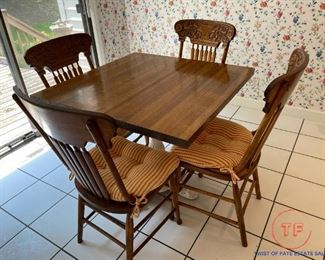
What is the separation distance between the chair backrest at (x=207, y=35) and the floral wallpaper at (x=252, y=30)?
0.70 m

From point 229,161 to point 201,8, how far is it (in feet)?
5.79

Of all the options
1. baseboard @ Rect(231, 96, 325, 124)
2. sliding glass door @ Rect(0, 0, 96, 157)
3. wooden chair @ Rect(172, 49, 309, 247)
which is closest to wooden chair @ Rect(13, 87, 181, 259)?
wooden chair @ Rect(172, 49, 309, 247)

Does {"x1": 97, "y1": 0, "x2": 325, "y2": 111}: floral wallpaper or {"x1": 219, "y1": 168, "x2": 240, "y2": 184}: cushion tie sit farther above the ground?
{"x1": 97, "y1": 0, "x2": 325, "y2": 111}: floral wallpaper

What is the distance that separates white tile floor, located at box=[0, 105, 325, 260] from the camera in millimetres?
1427

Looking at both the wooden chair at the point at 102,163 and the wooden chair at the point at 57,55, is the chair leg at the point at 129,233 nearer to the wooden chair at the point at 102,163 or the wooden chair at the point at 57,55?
the wooden chair at the point at 102,163

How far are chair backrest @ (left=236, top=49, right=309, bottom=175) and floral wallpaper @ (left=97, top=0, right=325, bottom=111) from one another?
48.7 inches

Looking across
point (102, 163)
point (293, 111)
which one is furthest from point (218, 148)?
point (293, 111)

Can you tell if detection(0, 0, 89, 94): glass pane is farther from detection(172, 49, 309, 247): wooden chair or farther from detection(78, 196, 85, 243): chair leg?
detection(172, 49, 309, 247): wooden chair

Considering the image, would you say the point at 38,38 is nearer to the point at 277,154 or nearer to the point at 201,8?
the point at 201,8

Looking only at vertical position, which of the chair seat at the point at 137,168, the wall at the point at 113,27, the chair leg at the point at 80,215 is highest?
the wall at the point at 113,27

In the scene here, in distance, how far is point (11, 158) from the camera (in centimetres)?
219

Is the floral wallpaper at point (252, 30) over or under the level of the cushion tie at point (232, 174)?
over

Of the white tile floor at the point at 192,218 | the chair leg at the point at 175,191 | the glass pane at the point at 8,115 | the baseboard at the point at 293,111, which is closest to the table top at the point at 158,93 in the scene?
the chair leg at the point at 175,191

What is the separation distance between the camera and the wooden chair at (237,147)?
1.02 m
